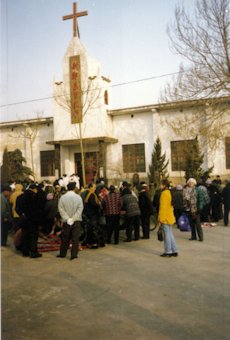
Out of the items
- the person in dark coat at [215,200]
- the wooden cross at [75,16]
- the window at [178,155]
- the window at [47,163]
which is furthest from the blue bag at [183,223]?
the window at [47,163]

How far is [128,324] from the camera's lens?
473 centimetres

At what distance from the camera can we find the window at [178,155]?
25.8m

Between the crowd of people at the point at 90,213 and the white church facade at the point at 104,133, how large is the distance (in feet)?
42.6

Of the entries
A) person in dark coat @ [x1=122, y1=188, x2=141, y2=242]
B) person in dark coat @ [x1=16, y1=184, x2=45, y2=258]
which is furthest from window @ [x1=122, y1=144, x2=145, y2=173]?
person in dark coat @ [x1=16, y1=184, x2=45, y2=258]

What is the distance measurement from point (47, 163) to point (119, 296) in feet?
80.5

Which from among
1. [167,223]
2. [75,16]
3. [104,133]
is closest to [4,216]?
[167,223]

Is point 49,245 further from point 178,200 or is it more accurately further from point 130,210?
point 178,200

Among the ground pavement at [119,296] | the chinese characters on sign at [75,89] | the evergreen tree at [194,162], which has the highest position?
the chinese characters on sign at [75,89]

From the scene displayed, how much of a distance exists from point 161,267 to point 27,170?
22351 millimetres

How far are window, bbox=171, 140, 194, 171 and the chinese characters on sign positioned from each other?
6.68 meters

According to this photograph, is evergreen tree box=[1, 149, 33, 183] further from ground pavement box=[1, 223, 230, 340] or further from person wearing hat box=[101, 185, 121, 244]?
ground pavement box=[1, 223, 230, 340]

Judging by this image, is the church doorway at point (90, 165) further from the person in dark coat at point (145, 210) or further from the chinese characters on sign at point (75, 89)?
the person in dark coat at point (145, 210)

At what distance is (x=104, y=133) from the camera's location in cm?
→ 2602

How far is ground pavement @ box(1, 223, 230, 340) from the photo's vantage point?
4578mm
